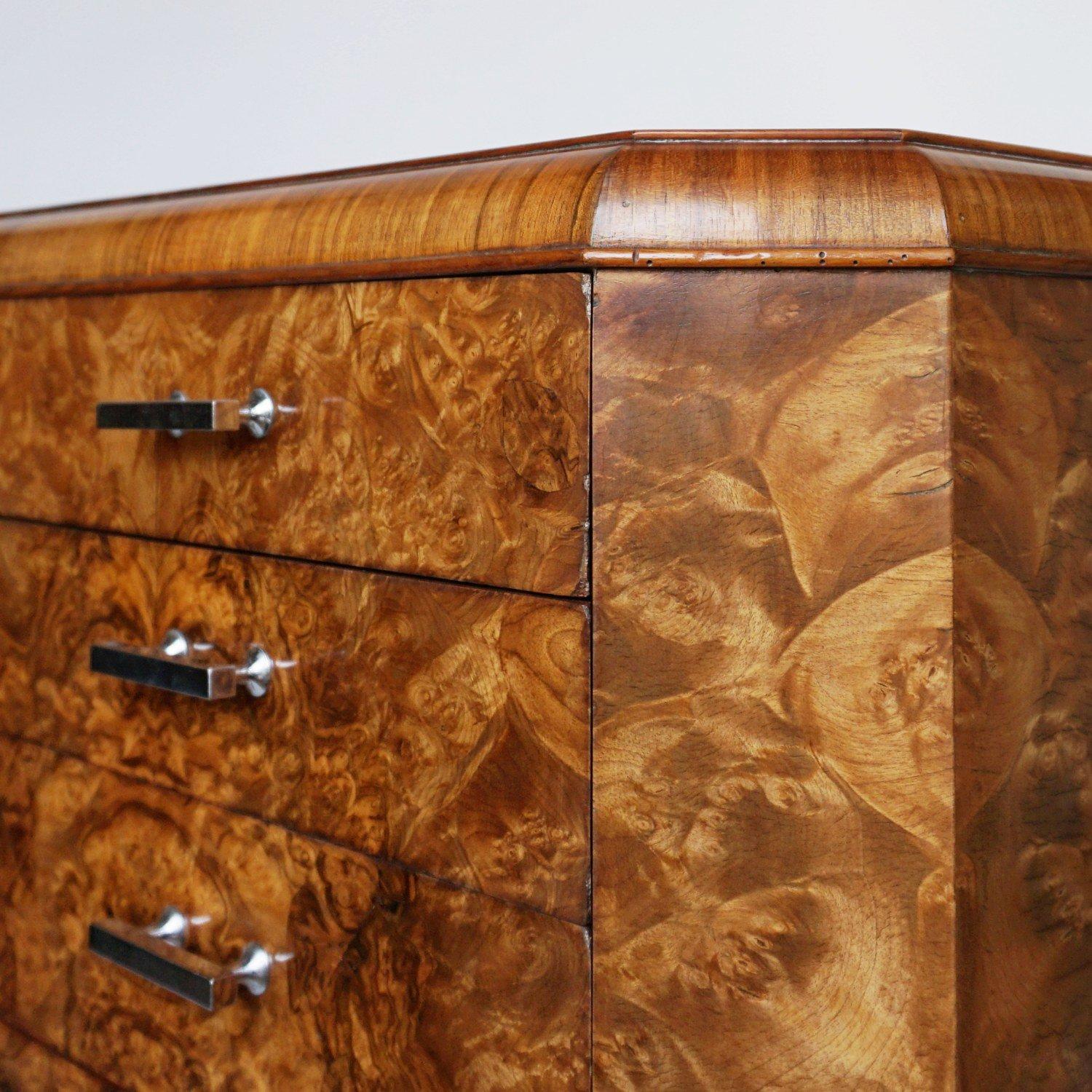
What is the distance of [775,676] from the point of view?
Result: 0.63 m

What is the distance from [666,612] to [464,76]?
32.3 inches

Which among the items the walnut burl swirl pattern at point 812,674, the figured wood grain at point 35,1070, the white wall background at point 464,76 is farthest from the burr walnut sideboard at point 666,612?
the white wall background at point 464,76

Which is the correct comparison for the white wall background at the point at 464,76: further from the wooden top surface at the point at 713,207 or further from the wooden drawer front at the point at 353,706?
the wooden drawer front at the point at 353,706

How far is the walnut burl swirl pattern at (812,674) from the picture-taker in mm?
611

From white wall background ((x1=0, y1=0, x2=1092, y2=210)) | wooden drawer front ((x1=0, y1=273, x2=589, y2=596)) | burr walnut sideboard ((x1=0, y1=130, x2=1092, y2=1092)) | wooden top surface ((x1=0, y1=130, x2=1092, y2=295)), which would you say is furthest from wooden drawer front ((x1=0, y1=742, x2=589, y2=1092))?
white wall background ((x1=0, y1=0, x2=1092, y2=210))

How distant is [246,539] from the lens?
81 cm

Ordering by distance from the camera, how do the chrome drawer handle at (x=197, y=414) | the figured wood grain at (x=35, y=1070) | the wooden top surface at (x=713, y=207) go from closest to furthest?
the wooden top surface at (x=713, y=207), the chrome drawer handle at (x=197, y=414), the figured wood grain at (x=35, y=1070)

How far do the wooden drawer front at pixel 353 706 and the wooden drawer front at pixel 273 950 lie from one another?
0.02m

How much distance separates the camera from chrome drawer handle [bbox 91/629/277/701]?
0.78 metres

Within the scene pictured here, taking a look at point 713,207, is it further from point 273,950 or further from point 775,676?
point 273,950

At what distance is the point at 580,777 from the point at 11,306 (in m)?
0.59

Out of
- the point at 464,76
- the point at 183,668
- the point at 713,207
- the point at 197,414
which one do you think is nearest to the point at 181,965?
the point at 183,668

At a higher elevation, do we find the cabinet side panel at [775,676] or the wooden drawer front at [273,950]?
the cabinet side panel at [775,676]

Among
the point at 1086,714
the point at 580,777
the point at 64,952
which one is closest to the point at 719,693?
the point at 580,777
